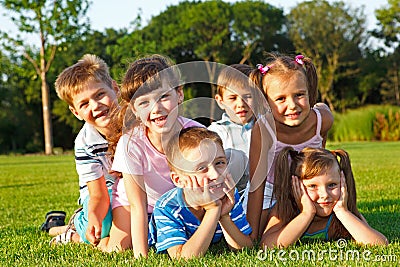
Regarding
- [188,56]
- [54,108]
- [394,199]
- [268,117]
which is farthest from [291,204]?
[188,56]

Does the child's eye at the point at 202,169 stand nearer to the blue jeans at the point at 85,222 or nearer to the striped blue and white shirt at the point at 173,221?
the striped blue and white shirt at the point at 173,221

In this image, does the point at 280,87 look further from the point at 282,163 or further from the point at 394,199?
the point at 394,199

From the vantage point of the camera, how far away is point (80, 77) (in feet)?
13.9

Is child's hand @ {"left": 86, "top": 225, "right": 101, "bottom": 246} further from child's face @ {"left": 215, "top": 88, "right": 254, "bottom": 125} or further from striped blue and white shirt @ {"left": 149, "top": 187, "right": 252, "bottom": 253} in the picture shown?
child's face @ {"left": 215, "top": 88, "right": 254, "bottom": 125}

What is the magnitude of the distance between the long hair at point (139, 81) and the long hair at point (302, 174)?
965 mm

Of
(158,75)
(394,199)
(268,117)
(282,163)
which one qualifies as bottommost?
(394,199)

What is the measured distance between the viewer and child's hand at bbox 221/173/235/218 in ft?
11.2

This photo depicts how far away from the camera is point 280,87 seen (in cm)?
404

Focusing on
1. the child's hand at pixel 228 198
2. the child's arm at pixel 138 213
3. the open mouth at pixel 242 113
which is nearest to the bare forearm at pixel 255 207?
the child's hand at pixel 228 198

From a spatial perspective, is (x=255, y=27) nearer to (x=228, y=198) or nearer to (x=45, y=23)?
(x=45, y=23)

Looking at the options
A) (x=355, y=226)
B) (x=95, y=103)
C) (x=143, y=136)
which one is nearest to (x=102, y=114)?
(x=95, y=103)

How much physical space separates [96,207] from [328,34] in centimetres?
4416

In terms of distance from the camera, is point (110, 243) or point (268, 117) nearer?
point (110, 243)

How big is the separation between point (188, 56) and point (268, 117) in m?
42.8
